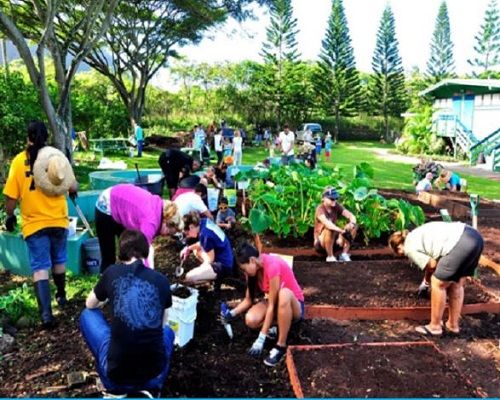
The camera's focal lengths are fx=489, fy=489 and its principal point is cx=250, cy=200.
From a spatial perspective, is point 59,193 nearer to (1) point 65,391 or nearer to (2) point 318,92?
(1) point 65,391

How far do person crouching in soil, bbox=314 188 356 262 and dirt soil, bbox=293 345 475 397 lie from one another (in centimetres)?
211

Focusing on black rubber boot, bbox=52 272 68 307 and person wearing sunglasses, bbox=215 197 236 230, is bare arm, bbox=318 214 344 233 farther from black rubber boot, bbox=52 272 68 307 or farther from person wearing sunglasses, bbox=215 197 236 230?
black rubber boot, bbox=52 272 68 307

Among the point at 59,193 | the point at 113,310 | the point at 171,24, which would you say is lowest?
the point at 113,310

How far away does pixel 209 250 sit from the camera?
4.68 metres

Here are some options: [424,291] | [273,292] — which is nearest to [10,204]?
[273,292]

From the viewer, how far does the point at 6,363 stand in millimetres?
3477

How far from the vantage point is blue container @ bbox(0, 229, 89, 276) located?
5055 millimetres

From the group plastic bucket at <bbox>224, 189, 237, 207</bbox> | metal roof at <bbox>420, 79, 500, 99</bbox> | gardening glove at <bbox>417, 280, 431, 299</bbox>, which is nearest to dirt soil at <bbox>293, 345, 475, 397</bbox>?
gardening glove at <bbox>417, 280, 431, 299</bbox>

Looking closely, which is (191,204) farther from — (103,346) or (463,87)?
(463,87)

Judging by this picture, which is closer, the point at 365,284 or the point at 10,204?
the point at 10,204

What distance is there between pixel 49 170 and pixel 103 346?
1869 mm

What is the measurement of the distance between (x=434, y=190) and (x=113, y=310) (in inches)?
363

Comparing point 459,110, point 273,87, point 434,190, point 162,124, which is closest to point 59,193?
point 434,190

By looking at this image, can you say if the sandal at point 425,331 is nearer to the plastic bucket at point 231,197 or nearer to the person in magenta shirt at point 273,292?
the person in magenta shirt at point 273,292
